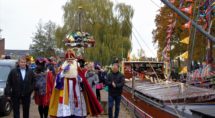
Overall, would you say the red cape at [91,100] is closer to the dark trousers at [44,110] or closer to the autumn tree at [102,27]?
the dark trousers at [44,110]

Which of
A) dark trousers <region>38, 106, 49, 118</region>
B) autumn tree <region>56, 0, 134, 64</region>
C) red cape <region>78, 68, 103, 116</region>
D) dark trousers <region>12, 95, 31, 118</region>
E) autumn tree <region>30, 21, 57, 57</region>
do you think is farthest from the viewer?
autumn tree <region>30, 21, 57, 57</region>

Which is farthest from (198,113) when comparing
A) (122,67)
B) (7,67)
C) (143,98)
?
(122,67)

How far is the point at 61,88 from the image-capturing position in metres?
9.64

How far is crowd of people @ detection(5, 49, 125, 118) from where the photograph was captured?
955 cm

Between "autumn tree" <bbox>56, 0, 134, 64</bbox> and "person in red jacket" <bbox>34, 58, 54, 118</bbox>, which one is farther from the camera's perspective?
"autumn tree" <bbox>56, 0, 134, 64</bbox>

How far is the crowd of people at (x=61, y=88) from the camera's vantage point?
31.3 ft

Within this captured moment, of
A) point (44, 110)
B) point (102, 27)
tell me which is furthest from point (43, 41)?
point (44, 110)

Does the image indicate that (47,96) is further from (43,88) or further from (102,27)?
(102,27)

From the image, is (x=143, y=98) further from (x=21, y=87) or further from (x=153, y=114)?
(x=21, y=87)

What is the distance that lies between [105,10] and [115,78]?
116ft

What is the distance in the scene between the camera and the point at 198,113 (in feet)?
18.8

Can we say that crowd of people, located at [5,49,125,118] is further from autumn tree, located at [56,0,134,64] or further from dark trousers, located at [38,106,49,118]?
autumn tree, located at [56,0,134,64]

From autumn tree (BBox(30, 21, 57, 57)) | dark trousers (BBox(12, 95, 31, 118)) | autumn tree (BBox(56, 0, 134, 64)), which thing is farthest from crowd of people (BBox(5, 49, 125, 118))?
autumn tree (BBox(30, 21, 57, 57))

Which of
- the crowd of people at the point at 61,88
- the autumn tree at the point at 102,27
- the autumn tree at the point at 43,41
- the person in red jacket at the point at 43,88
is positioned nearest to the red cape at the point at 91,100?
the crowd of people at the point at 61,88
